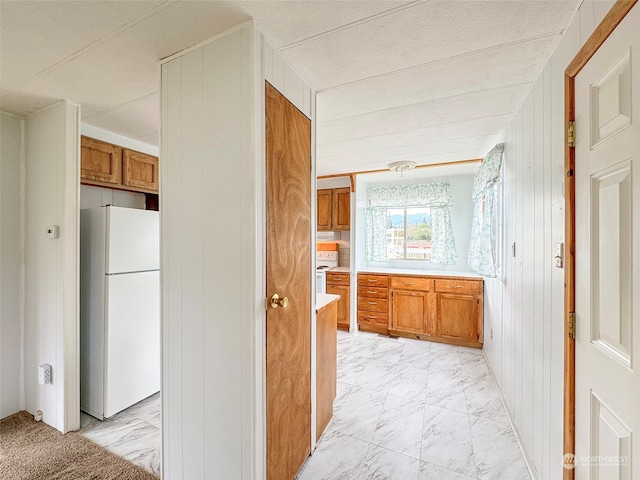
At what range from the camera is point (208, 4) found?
1123 millimetres

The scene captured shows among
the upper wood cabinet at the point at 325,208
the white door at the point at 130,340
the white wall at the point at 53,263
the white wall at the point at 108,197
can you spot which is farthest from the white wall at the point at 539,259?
the white wall at the point at 108,197

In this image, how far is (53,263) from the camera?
6.59ft

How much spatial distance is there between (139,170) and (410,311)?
3.50 m

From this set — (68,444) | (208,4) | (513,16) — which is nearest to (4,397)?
(68,444)

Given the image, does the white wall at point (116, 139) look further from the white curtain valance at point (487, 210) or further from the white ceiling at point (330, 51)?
the white curtain valance at point (487, 210)

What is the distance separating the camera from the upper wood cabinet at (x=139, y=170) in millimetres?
2535

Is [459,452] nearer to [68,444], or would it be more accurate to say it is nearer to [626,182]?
[626,182]

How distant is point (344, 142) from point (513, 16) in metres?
1.68

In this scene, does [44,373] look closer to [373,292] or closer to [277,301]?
[277,301]

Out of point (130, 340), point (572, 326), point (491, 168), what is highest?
point (491, 168)

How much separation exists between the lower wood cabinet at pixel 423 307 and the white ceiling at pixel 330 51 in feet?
6.73

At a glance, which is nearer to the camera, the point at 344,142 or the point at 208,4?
the point at 208,4

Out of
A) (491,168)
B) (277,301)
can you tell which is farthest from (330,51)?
(491,168)

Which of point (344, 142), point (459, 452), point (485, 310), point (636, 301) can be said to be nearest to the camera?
point (636, 301)
